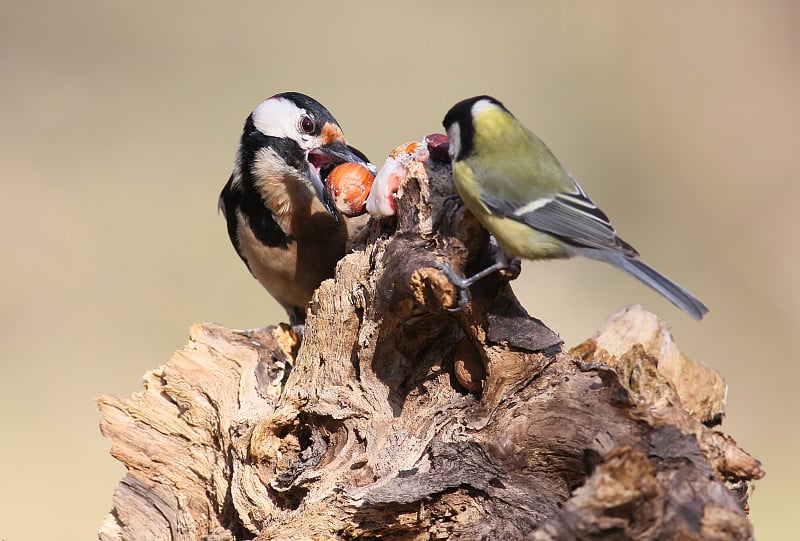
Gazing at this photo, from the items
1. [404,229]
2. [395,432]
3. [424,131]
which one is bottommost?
[395,432]

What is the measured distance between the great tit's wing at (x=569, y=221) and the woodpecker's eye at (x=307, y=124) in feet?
4.73

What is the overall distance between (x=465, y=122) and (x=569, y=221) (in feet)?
1.49

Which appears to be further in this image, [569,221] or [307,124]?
[307,124]

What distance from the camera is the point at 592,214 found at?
8.83ft

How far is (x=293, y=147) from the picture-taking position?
3809mm

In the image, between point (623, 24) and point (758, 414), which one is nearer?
point (758, 414)

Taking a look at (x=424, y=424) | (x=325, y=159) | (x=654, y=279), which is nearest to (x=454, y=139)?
(x=654, y=279)

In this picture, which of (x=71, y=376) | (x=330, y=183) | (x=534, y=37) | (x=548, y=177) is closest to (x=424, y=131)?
(x=534, y=37)

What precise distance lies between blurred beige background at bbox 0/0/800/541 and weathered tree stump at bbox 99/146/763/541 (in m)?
2.18

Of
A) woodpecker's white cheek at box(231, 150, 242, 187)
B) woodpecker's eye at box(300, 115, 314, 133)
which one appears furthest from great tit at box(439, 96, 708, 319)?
woodpecker's white cheek at box(231, 150, 242, 187)

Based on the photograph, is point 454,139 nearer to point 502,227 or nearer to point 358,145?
point 502,227

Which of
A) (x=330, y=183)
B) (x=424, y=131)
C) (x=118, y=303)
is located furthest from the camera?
(x=424, y=131)

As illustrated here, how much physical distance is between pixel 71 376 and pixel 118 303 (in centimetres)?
67

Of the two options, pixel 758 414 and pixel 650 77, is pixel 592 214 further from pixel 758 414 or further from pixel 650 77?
pixel 650 77
